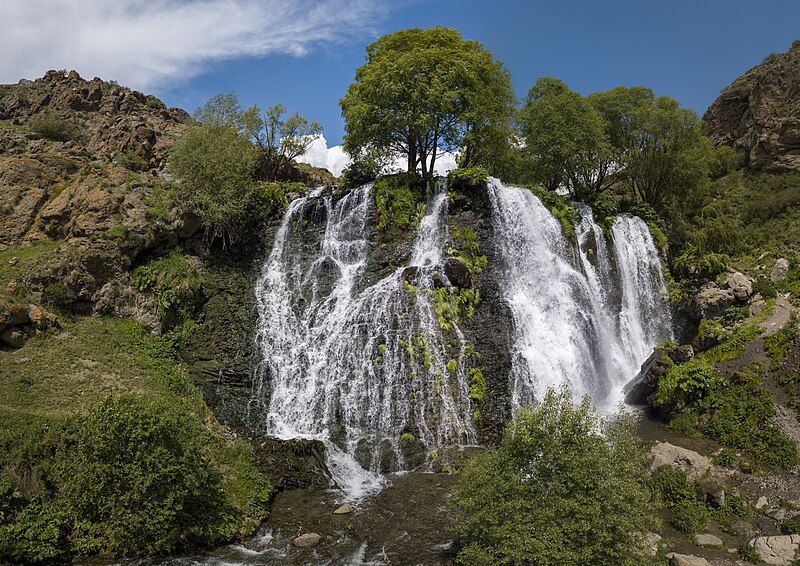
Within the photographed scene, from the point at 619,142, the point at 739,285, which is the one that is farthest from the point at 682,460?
the point at 619,142

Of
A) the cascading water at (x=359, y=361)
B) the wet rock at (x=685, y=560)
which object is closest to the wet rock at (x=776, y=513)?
the wet rock at (x=685, y=560)

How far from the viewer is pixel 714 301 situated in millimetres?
27828

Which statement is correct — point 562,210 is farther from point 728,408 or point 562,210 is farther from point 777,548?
point 777,548

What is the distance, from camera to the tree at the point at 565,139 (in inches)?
1383

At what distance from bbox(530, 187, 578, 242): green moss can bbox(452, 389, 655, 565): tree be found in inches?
754

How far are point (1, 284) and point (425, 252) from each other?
19.3 meters

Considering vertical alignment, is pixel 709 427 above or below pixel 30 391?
below

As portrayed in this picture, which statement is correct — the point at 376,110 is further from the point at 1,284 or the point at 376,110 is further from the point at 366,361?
the point at 1,284

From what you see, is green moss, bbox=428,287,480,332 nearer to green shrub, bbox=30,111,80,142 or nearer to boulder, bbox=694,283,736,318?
boulder, bbox=694,283,736,318

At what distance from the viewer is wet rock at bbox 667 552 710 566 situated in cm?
1332

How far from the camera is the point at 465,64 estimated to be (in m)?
33.5

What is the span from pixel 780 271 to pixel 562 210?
452 inches

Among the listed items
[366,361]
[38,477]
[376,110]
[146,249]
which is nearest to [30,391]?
[38,477]

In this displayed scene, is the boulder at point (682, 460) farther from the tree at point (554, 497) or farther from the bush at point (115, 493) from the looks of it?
the bush at point (115, 493)
